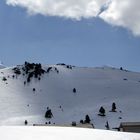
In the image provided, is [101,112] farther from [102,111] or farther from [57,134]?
[57,134]

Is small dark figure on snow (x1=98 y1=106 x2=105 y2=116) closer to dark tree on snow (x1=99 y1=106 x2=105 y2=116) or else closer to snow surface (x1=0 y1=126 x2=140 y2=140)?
dark tree on snow (x1=99 y1=106 x2=105 y2=116)

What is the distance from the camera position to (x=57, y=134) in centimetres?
2586

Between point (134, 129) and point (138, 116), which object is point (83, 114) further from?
point (134, 129)

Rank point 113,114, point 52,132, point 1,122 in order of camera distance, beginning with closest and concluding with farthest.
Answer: point 52,132, point 1,122, point 113,114

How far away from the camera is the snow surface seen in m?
25.1

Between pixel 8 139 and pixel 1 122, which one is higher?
pixel 1 122

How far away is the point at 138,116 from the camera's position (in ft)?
609

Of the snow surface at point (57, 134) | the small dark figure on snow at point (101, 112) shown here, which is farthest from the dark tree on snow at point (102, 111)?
the snow surface at point (57, 134)

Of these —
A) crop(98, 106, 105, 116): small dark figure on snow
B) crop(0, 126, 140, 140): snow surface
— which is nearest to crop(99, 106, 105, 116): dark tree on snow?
crop(98, 106, 105, 116): small dark figure on snow

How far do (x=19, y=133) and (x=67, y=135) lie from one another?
2510mm

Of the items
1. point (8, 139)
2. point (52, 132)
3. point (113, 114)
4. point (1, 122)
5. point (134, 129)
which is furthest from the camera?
point (113, 114)

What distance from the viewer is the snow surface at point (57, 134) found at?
2506 cm

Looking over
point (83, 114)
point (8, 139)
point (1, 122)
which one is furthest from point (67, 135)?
point (83, 114)

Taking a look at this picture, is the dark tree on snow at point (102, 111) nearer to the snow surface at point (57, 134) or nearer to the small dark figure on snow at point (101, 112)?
the small dark figure on snow at point (101, 112)
